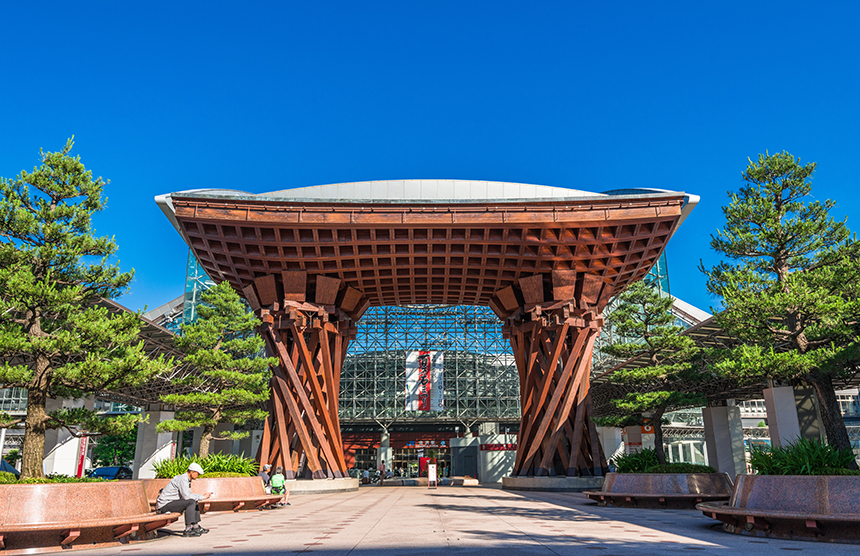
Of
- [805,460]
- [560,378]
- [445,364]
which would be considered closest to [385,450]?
[445,364]

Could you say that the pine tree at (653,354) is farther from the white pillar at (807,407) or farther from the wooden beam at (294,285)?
the wooden beam at (294,285)

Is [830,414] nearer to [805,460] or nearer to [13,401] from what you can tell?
[805,460]

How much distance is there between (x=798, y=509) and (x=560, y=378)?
1407 cm

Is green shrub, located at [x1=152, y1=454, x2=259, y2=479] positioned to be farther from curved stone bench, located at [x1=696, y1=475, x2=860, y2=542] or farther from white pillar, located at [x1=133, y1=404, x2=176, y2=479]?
white pillar, located at [x1=133, y1=404, x2=176, y2=479]

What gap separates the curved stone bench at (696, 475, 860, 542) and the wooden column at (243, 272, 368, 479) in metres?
15.8

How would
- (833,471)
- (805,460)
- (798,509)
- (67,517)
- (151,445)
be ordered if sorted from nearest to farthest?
(67,517), (798,509), (833,471), (805,460), (151,445)

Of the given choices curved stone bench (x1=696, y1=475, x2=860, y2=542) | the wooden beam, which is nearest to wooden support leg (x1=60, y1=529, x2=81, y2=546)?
curved stone bench (x1=696, y1=475, x2=860, y2=542)

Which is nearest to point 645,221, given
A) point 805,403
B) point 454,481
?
point 805,403

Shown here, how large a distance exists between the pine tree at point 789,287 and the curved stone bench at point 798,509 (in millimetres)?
3996

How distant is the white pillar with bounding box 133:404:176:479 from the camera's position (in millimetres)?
29734

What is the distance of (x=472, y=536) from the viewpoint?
8.10m

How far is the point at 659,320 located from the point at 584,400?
433 cm

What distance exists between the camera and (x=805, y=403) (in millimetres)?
22297

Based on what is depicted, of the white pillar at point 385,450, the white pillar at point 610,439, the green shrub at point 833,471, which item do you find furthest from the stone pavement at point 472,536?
the white pillar at point 385,450
